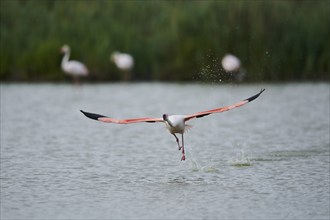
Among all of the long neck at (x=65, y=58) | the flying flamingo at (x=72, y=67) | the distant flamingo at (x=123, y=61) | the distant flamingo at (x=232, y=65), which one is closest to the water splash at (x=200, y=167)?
the distant flamingo at (x=232, y=65)

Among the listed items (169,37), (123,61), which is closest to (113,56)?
(123,61)

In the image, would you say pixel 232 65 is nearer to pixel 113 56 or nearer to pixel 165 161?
pixel 113 56

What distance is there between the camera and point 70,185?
11.0 m

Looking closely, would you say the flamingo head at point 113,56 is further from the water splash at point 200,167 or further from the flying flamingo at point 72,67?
the water splash at point 200,167

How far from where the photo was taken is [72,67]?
25.6 m

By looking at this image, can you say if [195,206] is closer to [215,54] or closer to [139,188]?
[139,188]

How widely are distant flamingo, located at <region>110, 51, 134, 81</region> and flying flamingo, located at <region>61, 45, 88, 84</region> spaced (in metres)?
0.87

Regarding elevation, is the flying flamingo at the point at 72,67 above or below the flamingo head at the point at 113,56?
below

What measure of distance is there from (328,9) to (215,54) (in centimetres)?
313

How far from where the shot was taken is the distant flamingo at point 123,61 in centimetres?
2525

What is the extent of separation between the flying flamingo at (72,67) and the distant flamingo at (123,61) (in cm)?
87

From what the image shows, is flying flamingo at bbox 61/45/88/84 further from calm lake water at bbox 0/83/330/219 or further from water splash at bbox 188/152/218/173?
water splash at bbox 188/152/218/173

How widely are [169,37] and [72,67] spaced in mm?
2612

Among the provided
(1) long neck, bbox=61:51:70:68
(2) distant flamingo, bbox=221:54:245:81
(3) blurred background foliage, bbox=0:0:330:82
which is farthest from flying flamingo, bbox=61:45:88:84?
(2) distant flamingo, bbox=221:54:245:81
